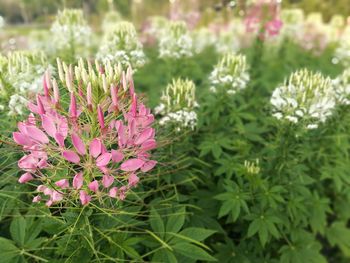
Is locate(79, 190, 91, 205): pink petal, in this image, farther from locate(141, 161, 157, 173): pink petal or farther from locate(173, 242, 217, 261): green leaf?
locate(173, 242, 217, 261): green leaf

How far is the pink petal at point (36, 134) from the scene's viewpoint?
139 cm

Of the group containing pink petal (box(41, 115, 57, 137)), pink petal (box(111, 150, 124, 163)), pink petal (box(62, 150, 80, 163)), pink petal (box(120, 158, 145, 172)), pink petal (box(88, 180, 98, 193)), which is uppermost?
pink petal (box(41, 115, 57, 137))

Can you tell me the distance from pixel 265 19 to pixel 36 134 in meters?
4.26

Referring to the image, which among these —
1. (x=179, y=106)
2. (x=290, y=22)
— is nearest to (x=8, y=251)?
(x=179, y=106)

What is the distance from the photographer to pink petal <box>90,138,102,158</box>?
1.36 m

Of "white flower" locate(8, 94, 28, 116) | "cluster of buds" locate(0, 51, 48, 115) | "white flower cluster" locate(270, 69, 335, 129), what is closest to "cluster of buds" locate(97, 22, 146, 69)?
"cluster of buds" locate(0, 51, 48, 115)

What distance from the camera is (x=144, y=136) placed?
4.83 feet

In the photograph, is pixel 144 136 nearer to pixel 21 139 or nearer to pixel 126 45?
pixel 21 139

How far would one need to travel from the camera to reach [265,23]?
4.86 meters

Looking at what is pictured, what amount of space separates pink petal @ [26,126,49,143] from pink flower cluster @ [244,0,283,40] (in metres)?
4.03

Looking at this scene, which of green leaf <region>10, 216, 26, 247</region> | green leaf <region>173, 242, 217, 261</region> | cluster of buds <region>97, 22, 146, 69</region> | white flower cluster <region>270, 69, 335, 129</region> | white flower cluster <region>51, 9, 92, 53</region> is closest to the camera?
green leaf <region>173, 242, 217, 261</region>

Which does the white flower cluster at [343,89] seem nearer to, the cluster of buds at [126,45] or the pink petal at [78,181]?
the cluster of buds at [126,45]

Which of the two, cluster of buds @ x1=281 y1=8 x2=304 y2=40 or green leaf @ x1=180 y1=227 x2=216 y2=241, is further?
cluster of buds @ x1=281 y1=8 x2=304 y2=40

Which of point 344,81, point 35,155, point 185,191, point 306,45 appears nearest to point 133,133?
point 35,155
